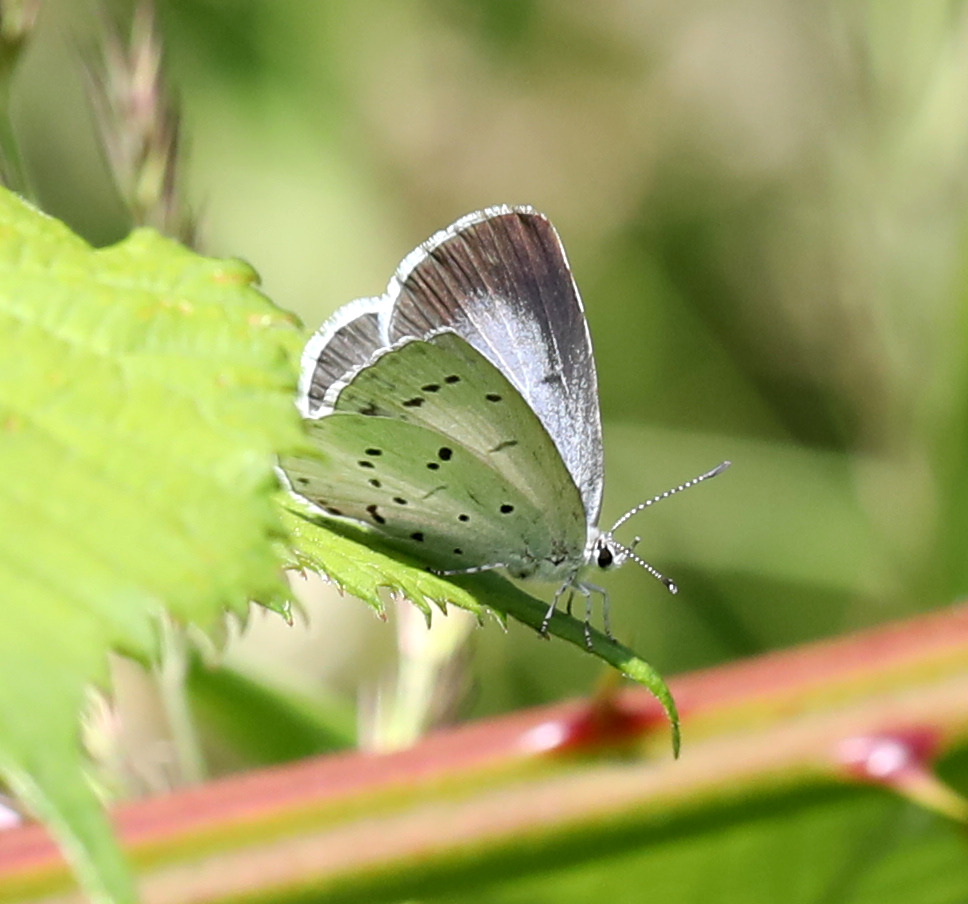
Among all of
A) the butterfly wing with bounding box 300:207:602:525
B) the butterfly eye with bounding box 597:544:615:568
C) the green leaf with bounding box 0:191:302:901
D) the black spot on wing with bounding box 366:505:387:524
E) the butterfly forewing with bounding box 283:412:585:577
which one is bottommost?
the green leaf with bounding box 0:191:302:901

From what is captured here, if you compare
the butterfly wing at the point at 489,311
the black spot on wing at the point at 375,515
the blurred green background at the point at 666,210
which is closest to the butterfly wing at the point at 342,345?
the butterfly wing at the point at 489,311

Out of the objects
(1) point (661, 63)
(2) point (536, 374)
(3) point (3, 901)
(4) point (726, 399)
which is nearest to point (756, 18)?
(1) point (661, 63)

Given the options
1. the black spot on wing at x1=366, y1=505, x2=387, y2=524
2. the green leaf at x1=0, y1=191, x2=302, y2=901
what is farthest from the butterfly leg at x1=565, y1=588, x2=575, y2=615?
the green leaf at x1=0, y1=191, x2=302, y2=901

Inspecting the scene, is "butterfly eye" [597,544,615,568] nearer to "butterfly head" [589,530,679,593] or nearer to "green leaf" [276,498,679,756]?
"butterfly head" [589,530,679,593]

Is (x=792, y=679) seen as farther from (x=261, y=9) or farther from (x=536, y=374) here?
(x=261, y=9)

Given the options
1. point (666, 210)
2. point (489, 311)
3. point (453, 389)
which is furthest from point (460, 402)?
point (666, 210)

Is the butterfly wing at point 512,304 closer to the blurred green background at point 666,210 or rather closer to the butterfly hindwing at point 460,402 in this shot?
the butterfly hindwing at point 460,402
